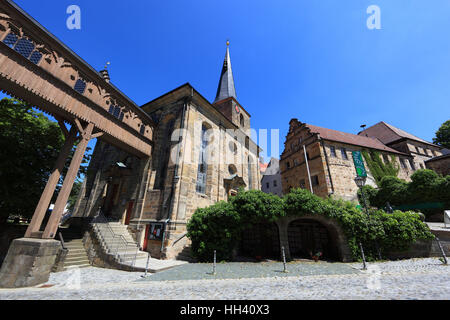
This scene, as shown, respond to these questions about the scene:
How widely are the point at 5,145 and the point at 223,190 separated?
45.4 feet

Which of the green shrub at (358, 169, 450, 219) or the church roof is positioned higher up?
the church roof

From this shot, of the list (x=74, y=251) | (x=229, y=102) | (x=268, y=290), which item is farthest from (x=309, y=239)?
(x=229, y=102)

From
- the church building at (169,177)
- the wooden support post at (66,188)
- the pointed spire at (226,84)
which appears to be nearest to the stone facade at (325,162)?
the church building at (169,177)

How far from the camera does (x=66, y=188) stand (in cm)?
790

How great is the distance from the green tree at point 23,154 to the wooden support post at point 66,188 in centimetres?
417

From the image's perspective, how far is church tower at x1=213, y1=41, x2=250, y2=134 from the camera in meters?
23.0

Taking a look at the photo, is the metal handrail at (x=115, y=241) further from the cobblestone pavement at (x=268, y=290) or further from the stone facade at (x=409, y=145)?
the stone facade at (x=409, y=145)

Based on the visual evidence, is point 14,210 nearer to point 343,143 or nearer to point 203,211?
point 203,211

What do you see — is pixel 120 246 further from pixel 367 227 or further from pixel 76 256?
pixel 367 227

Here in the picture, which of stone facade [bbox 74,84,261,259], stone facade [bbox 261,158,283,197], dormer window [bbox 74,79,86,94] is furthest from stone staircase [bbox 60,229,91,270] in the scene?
stone facade [bbox 261,158,283,197]

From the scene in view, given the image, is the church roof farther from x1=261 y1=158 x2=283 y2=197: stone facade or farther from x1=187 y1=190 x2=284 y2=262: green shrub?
x1=187 y1=190 x2=284 y2=262: green shrub

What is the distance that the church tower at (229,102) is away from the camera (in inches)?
906

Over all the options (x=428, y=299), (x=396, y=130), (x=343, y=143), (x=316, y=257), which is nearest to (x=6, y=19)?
(x=428, y=299)

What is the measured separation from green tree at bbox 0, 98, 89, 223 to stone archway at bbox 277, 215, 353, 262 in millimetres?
14797
